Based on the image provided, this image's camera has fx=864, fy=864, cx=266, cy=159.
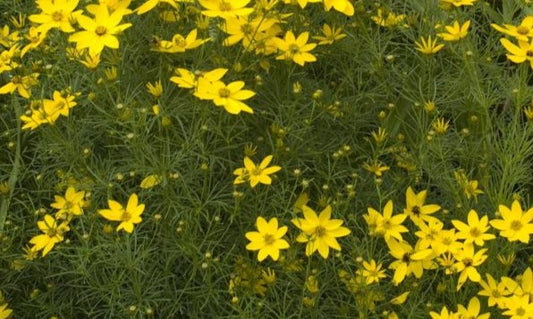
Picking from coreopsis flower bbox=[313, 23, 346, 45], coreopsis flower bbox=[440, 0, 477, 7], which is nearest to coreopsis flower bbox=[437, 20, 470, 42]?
coreopsis flower bbox=[440, 0, 477, 7]

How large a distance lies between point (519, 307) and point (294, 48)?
2.55 feet

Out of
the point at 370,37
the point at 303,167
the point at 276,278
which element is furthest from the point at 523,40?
the point at 276,278

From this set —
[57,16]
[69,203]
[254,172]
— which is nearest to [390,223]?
[254,172]

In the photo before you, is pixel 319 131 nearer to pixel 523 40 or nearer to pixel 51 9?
pixel 523 40

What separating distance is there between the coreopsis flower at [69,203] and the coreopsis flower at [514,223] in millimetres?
899

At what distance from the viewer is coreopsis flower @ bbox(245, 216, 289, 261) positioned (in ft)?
5.92

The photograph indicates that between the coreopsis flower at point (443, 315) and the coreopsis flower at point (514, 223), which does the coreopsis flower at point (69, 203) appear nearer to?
the coreopsis flower at point (443, 315)

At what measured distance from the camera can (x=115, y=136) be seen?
196cm

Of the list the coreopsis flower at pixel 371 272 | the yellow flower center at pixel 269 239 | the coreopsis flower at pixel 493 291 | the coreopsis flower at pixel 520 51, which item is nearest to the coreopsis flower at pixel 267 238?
the yellow flower center at pixel 269 239

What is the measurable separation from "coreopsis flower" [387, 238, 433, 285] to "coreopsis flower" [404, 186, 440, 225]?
0.34 feet

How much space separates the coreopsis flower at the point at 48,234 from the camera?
1.89m

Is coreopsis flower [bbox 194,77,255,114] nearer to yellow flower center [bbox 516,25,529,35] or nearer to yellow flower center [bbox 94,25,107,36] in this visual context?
yellow flower center [bbox 94,25,107,36]

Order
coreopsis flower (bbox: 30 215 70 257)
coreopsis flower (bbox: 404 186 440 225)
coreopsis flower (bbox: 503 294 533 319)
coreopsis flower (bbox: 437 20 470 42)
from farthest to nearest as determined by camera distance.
A: coreopsis flower (bbox: 437 20 470 42)
coreopsis flower (bbox: 404 186 440 225)
coreopsis flower (bbox: 30 215 70 257)
coreopsis flower (bbox: 503 294 533 319)

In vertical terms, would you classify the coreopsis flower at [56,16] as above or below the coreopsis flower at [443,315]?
above
